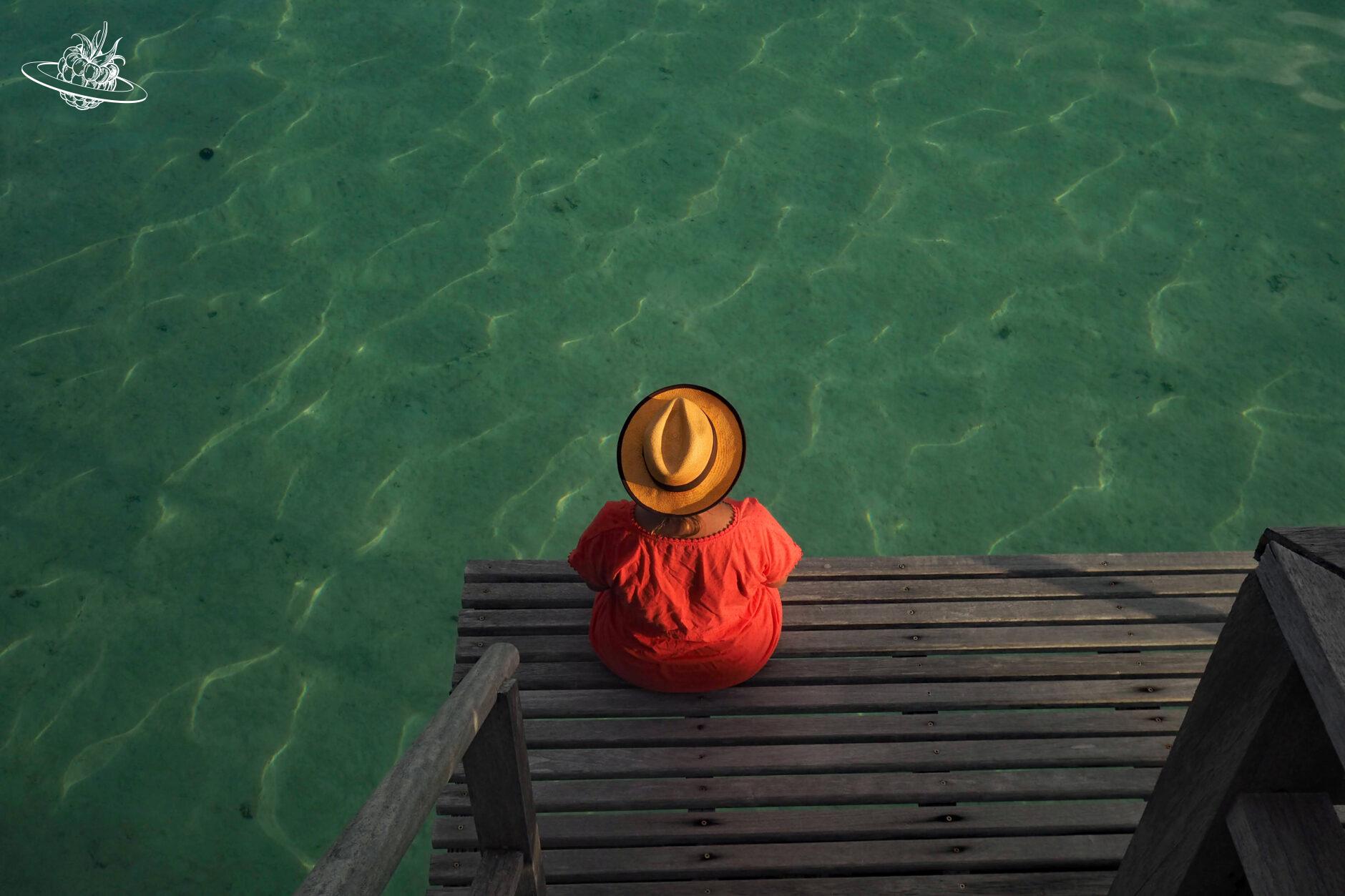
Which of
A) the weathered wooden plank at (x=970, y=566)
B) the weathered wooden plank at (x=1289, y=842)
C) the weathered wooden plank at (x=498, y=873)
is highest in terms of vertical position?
the weathered wooden plank at (x=1289, y=842)

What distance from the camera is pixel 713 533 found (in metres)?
2.67

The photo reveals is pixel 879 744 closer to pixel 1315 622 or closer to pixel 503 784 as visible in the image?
pixel 503 784

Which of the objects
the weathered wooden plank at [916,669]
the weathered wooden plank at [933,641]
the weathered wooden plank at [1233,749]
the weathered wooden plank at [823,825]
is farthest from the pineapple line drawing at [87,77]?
the weathered wooden plank at [1233,749]

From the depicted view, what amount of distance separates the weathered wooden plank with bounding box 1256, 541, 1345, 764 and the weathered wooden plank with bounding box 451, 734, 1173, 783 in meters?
1.54

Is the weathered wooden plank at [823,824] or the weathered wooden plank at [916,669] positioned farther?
the weathered wooden plank at [916,669]

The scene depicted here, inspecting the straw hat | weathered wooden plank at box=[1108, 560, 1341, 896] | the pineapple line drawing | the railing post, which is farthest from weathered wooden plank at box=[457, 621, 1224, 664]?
the pineapple line drawing

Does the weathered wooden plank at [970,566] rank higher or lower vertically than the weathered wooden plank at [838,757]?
lower

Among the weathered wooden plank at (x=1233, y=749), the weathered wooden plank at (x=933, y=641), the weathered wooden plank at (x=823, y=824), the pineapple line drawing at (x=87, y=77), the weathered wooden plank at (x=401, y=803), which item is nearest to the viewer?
the weathered wooden plank at (x=401, y=803)

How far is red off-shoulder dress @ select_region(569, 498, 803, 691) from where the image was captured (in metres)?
2.68

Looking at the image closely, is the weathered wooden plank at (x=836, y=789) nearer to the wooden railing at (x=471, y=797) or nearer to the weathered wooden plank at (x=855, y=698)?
the weathered wooden plank at (x=855, y=698)

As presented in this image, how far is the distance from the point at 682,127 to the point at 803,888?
178 inches

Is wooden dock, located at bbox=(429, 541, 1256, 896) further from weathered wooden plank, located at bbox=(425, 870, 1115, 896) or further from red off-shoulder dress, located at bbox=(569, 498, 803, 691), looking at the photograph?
red off-shoulder dress, located at bbox=(569, 498, 803, 691)

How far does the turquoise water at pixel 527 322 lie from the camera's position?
402cm

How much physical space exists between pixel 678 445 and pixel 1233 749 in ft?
4.62
